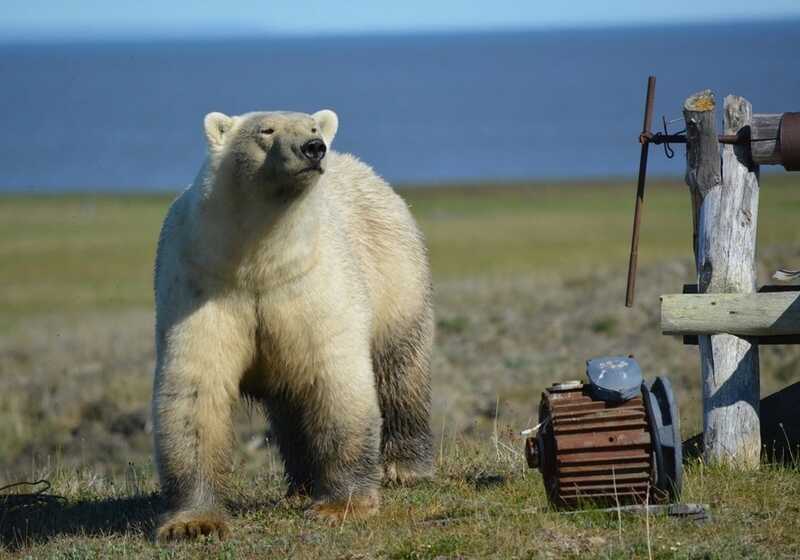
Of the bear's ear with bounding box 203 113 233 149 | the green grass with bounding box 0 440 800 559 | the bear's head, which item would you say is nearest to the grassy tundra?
the green grass with bounding box 0 440 800 559

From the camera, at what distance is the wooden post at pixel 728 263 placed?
25.7ft

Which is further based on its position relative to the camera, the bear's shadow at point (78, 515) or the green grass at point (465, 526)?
the bear's shadow at point (78, 515)

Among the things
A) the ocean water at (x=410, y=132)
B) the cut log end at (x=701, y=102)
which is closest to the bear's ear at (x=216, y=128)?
the cut log end at (x=701, y=102)

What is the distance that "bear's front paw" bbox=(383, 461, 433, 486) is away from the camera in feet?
29.0

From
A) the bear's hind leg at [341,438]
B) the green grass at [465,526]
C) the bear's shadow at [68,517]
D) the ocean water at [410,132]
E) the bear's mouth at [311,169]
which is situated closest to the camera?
the green grass at [465,526]

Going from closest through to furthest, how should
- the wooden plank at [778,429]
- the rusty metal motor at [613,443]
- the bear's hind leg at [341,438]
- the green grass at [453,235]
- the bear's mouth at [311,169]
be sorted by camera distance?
the rusty metal motor at [613,443] < the bear's mouth at [311,169] < the bear's hind leg at [341,438] < the wooden plank at [778,429] < the green grass at [453,235]

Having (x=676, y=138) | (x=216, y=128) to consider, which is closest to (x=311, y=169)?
(x=216, y=128)

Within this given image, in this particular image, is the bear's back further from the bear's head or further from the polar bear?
the bear's head

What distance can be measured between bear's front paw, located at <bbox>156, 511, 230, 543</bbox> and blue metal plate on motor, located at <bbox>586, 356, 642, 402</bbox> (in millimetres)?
2055

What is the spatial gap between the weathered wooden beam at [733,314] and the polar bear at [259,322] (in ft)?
5.97

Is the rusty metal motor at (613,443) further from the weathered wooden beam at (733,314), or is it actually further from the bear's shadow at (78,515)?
the bear's shadow at (78,515)


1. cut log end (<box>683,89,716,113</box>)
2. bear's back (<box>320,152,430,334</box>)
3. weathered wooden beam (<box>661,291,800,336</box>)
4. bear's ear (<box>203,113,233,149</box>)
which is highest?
cut log end (<box>683,89,716,113</box>)

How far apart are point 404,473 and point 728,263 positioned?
258cm

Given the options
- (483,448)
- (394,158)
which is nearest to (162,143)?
(394,158)
